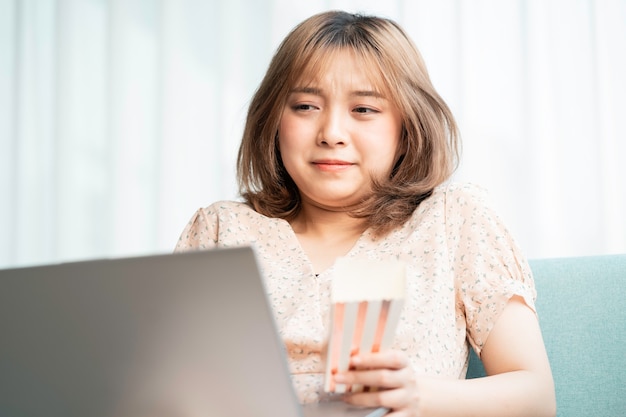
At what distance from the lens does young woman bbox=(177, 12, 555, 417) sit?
1156 mm

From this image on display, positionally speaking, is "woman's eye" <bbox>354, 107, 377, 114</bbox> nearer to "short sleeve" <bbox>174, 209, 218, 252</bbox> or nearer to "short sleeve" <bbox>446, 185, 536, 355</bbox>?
"short sleeve" <bbox>446, 185, 536, 355</bbox>

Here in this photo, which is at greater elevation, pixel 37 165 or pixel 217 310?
pixel 37 165

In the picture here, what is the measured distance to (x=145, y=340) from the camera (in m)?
0.64

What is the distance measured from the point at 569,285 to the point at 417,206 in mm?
313

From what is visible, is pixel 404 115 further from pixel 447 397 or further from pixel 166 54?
pixel 166 54

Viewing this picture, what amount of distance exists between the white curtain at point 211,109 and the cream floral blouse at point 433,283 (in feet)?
2.52

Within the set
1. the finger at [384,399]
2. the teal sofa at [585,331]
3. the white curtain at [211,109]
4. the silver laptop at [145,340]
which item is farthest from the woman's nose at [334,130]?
the white curtain at [211,109]

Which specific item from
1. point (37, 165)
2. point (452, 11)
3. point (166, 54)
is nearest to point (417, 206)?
point (452, 11)

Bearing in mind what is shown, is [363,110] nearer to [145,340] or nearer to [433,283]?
[433,283]

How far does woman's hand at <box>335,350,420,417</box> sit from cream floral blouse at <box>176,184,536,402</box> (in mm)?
204

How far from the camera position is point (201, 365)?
66cm

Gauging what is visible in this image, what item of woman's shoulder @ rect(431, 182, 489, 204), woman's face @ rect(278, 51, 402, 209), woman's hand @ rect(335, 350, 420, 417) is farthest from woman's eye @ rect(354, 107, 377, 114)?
woman's hand @ rect(335, 350, 420, 417)

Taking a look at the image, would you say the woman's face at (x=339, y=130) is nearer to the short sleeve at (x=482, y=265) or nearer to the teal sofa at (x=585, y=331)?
the short sleeve at (x=482, y=265)

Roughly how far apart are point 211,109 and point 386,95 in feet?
3.80
